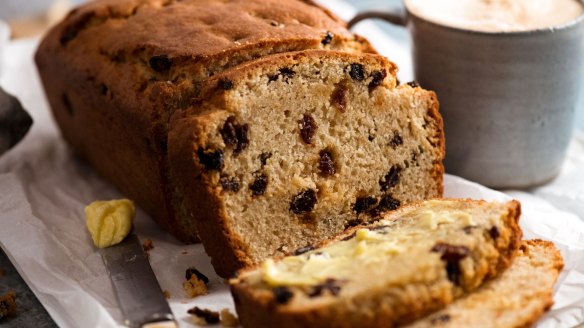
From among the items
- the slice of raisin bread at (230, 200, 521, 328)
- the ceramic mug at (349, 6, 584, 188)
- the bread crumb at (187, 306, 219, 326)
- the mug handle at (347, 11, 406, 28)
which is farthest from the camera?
the mug handle at (347, 11, 406, 28)

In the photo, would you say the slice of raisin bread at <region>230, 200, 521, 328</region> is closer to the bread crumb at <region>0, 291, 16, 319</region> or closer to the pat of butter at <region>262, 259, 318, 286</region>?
the pat of butter at <region>262, 259, 318, 286</region>

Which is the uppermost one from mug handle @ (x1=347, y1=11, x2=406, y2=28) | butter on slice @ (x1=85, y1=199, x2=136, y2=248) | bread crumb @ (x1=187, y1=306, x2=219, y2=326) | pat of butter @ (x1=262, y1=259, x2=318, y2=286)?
mug handle @ (x1=347, y1=11, x2=406, y2=28)

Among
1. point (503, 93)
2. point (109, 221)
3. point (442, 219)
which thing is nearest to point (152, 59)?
point (109, 221)

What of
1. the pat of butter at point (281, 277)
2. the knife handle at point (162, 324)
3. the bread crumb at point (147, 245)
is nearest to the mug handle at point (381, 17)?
the bread crumb at point (147, 245)

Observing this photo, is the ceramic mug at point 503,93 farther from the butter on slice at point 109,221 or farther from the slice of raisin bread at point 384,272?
the butter on slice at point 109,221

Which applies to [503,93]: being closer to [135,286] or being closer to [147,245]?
[147,245]

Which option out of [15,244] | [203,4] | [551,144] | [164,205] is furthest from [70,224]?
[551,144]

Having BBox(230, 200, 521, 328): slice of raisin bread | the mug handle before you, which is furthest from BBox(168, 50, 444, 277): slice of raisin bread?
the mug handle
